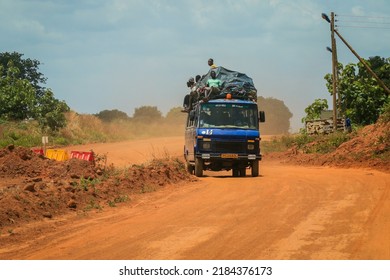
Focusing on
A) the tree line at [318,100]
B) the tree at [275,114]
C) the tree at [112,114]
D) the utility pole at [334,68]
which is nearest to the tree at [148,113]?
the tree at [112,114]

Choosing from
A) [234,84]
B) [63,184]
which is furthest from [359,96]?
[63,184]

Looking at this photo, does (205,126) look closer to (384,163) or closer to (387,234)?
(384,163)

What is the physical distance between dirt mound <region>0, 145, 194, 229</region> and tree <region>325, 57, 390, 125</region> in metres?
23.0

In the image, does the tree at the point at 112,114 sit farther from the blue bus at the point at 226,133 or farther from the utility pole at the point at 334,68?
the blue bus at the point at 226,133

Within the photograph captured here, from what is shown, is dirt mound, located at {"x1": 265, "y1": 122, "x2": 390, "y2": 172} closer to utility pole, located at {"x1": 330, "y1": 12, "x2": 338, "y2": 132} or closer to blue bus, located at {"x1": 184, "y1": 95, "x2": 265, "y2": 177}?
utility pole, located at {"x1": 330, "y1": 12, "x2": 338, "y2": 132}

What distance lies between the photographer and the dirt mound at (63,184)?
12.7m

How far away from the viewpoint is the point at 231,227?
10547mm

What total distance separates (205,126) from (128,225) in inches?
416

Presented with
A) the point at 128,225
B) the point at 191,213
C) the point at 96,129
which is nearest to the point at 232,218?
the point at 191,213

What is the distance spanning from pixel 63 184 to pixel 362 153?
1606cm

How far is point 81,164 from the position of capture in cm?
2055

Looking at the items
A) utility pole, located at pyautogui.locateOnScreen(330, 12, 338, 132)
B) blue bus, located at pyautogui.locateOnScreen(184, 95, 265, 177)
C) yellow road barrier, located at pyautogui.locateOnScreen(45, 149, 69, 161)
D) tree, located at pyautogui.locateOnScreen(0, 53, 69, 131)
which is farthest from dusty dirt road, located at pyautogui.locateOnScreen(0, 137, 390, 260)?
tree, located at pyautogui.locateOnScreen(0, 53, 69, 131)

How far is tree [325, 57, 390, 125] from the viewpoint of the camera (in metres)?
41.2

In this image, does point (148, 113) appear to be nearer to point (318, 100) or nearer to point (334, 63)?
point (318, 100)
